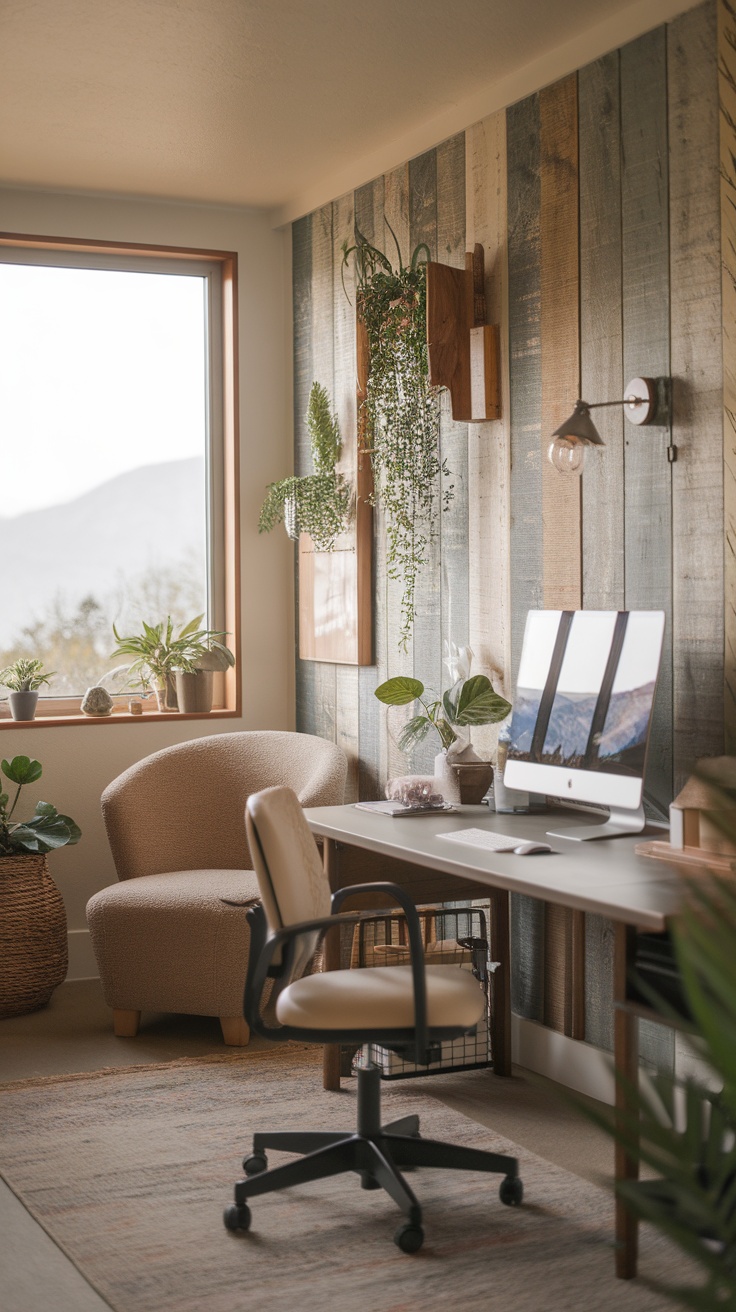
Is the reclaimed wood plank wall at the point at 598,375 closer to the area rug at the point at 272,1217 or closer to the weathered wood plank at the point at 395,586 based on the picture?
the weathered wood plank at the point at 395,586

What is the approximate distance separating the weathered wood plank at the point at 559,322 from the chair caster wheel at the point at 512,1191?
1403 mm

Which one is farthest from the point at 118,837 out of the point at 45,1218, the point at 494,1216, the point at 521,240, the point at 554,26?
the point at 554,26

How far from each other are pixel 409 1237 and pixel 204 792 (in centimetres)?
204

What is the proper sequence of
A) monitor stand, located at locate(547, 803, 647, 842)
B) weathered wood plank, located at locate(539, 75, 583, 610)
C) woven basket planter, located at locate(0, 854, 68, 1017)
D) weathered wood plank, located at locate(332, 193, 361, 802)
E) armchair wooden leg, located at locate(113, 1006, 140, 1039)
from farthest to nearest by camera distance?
weathered wood plank, located at locate(332, 193, 361, 802) < woven basket planter, located at locate(0, 854, 68, 1017) < armchair wooden leg, located at locate(113, 1006, 140, 1039) < weathered wood plank, located at locate(539, 75, 583, 610) < monitor stand, located at locate(547, 803, 647, 842)

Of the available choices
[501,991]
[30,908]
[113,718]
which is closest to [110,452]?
[113,718]

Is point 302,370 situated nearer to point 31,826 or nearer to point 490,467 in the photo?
point 490,467

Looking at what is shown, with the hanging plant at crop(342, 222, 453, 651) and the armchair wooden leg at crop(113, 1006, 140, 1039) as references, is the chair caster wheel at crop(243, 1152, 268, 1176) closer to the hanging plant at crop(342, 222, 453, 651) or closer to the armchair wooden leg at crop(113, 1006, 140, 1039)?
the armchair wooden leg at crop(113, 1006, 140, 1039)

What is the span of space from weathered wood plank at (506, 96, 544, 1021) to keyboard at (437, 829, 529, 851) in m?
0.62

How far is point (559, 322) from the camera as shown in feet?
11.2

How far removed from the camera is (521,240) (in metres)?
3.57

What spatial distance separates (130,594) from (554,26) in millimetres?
2523

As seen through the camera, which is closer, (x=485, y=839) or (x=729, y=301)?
(x=729, y=301)

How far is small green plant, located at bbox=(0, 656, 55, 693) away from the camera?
4.61 meters

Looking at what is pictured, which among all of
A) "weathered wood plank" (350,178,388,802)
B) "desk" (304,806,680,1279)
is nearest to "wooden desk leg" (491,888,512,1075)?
"desk" (304,806,680,1279)
